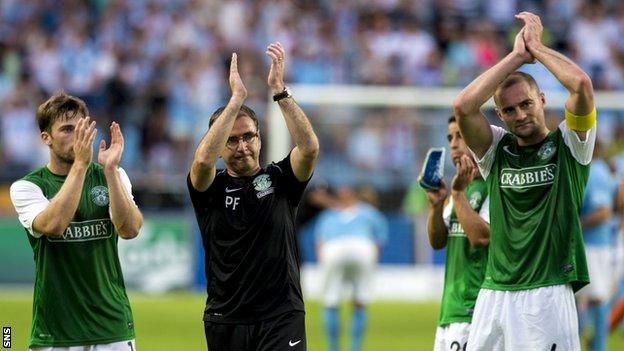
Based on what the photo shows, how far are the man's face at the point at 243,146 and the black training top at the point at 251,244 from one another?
0.10 m

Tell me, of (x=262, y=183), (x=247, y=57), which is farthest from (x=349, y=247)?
(x=262, y=183)

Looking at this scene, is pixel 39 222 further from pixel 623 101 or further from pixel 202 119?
pixel 202 119

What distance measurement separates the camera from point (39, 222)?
7.14m

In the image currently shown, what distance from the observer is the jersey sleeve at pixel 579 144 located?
7180 millimetres

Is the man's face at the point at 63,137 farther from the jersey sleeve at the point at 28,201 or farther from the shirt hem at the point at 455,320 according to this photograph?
the shirt hem at the point at 455,320

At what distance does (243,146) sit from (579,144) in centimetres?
210

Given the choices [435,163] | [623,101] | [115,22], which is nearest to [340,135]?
[623,101]

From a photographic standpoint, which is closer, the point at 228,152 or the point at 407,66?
the point at 228,152

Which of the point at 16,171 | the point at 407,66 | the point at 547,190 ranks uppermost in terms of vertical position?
the point at 407,66

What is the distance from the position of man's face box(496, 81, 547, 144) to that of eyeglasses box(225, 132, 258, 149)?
158cm

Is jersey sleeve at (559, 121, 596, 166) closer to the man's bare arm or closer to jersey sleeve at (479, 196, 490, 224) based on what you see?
jersey sleeve at (479, 196, 490, 224)

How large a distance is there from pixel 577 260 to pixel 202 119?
55.9ft

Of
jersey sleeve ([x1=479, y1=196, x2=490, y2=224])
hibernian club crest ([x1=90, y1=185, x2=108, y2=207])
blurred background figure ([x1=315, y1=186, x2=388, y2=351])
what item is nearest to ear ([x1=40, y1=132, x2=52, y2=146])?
hibernian club crest ([x1=90, y1=185, x2=108, y2=207])

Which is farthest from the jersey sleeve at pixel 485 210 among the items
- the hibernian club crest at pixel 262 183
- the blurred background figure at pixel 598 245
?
the blurred background figure at pixel 598 245
